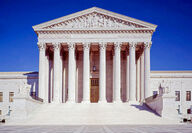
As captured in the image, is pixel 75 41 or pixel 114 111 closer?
pixel 114 111

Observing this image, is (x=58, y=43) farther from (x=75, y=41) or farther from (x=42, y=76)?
(x=42, y=76)

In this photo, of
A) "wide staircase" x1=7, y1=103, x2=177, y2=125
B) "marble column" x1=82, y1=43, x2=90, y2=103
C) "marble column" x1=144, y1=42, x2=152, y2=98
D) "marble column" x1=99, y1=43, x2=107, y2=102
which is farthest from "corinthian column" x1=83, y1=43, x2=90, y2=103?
"marble column" x1=144, y1=42, x2=152, y2=98

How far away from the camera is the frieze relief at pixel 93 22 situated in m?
53.0

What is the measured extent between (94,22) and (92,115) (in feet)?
64.3

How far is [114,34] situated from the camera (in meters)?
53.0

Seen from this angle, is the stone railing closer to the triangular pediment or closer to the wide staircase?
the wide staircase

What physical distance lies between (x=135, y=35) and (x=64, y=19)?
13.2 meters

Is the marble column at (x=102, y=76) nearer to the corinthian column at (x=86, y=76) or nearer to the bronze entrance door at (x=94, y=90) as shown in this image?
the corinthian column at (x=86, y=76)

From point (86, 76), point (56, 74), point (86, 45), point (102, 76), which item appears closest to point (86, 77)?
point (86, 76)

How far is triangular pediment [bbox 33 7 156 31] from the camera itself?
52.6 meters

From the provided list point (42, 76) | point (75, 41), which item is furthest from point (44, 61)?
point (75, 41)

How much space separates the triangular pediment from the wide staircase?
47.0 feet

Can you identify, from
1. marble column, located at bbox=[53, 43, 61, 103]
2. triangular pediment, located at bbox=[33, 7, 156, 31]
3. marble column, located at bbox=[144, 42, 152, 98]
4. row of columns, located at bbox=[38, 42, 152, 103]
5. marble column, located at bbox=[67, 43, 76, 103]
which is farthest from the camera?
triangular pediment, located at bbox=[33, 7, 156, 31]

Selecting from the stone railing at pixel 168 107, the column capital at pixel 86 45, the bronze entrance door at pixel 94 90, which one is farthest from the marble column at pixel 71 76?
the stone railing at pixel 168 107
